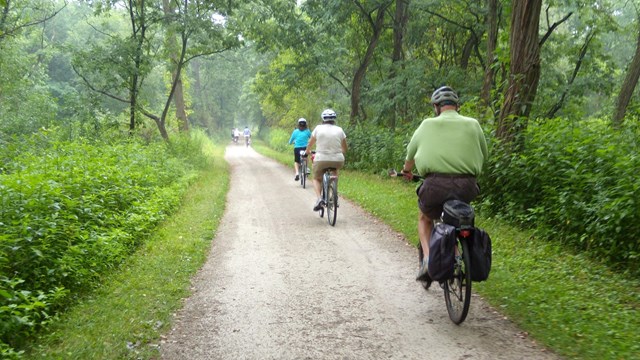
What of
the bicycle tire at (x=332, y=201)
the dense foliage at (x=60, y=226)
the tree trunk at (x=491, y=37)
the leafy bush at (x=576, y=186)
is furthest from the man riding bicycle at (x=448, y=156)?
the tree trunk at (x=491, y=37)

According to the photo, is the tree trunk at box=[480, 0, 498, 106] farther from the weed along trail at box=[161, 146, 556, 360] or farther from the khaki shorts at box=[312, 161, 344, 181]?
the weed along trail at box=[161, 146, 556, 360]

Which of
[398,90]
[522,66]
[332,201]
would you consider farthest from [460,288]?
[398,90]

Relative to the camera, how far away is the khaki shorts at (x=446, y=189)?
4.14m

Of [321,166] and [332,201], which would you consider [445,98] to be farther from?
[321,166]

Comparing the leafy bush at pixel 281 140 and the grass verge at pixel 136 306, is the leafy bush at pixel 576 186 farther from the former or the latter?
the leafy bush at pixel 281 140

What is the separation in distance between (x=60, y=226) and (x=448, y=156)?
15.5ft

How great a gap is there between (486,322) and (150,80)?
42.5 meters

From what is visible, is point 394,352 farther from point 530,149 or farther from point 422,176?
point 530,149

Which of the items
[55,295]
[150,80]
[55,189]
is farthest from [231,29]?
[150,80]

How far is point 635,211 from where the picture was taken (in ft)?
16.9

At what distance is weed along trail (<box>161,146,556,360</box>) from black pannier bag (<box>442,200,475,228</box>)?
101 cm

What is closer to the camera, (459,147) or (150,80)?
(459,147)

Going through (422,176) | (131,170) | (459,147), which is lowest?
(131,170)

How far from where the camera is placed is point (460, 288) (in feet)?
13.5
